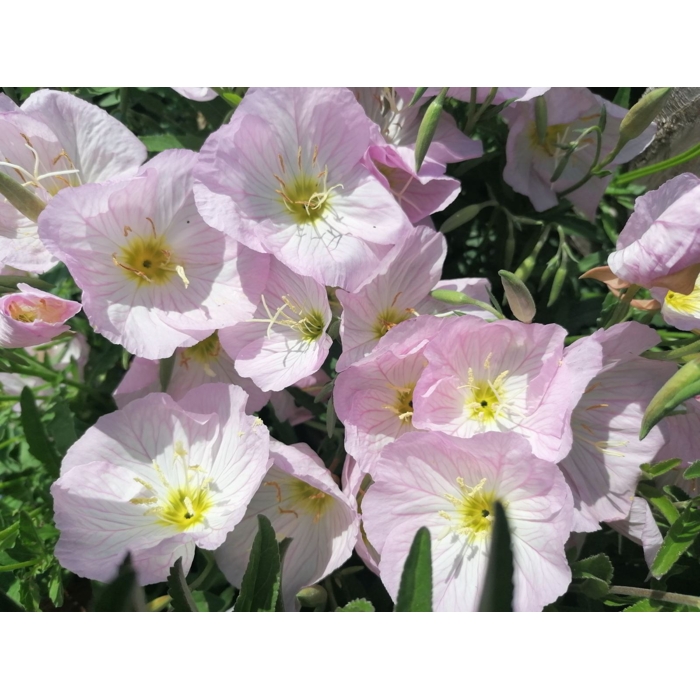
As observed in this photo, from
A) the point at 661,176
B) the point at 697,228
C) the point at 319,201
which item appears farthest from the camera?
the point at 661,176

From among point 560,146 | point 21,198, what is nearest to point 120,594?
point 21,198

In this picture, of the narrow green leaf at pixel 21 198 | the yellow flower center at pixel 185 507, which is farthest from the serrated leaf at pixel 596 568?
the narrow green leaf at pixel 21 198

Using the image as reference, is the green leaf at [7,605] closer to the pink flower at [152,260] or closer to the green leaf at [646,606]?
the pink flower at [152,260]

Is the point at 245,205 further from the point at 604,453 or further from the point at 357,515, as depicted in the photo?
the point at 604,453

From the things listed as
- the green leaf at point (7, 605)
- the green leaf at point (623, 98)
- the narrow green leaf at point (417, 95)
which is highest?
the narrow green leaf at point (417, 95)

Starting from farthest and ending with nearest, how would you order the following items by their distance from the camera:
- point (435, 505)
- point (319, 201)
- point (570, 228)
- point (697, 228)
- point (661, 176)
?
point (661, 176) < point (570, 228) < point (319, 201) < point (435, 505) < point (697, 228)

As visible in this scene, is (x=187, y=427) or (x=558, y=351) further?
(x=187, y=427)

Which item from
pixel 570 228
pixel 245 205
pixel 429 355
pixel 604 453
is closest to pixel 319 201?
pixel 245 205
